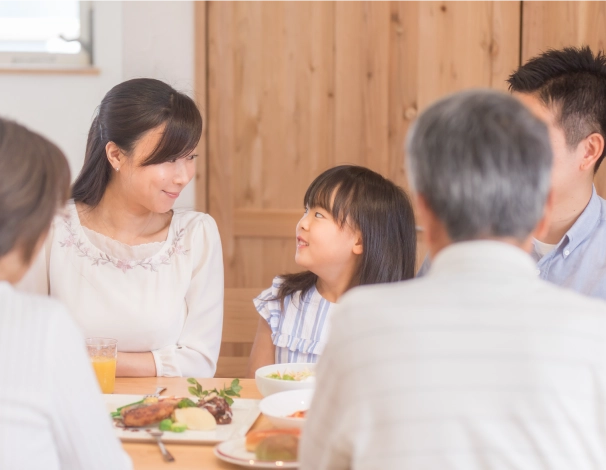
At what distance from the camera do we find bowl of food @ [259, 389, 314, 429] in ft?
4.14

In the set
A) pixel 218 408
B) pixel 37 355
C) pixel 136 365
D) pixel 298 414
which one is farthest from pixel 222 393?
pixel 37 355

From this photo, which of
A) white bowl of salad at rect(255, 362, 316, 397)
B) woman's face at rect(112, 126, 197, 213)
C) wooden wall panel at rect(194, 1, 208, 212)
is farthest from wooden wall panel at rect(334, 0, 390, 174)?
white bowl of salad at rect(255, 362, 316, 397)

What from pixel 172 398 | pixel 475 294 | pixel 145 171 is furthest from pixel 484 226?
pixel 145 171

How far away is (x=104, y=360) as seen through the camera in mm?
1556

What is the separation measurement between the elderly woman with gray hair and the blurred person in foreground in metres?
0.28

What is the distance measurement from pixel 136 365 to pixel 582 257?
1.09 metres

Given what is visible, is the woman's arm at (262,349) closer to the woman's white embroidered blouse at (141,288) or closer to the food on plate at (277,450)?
the woman's white embroidered blouse at (141,288)

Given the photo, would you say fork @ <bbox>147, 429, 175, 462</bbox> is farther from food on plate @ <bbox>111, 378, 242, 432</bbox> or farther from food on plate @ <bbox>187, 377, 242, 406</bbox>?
food on plate @ <bbox>187, 377, 242, 406</bbox>

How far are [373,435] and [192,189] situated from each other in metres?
2.18

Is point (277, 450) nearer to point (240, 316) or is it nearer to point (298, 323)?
point (298, 323)

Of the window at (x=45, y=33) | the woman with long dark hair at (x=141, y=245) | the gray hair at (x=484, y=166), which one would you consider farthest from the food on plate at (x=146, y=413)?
the window at (x=45, y=33)

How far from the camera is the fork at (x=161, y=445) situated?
1168 millimetres

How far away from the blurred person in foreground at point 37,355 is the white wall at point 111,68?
1.94m

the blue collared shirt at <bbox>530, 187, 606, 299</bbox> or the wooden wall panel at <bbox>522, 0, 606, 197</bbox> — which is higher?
the wooden wall panel at <bbox>522, 0, 606, 197</bbox>
